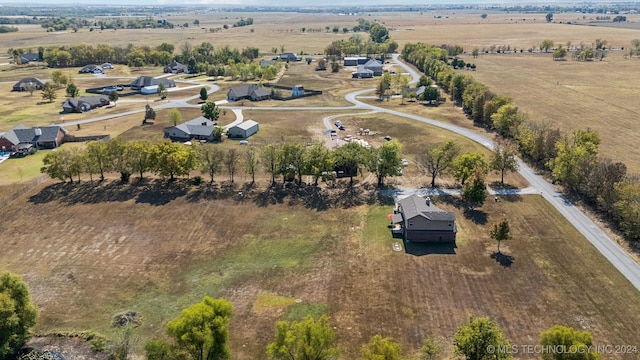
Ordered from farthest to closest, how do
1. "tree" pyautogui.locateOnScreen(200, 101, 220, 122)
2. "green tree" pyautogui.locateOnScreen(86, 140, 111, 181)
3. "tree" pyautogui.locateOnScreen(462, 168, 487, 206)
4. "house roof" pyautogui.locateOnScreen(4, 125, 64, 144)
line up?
"tree" pyautogui.locateOnScreen(200, 101, 220, 122) < "house roof" pyautogui.locateOnScreen(4, 125, 64, 144) < "green tree" pyautogui.locateOnScreen(86, 140, 111, 181) < "tree" pyautogui.locateOnScreen(462, 168, 487, 206)

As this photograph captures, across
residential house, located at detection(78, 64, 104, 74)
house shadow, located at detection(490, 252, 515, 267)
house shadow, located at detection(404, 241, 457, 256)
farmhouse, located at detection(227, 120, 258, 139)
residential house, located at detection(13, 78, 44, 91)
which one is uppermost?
residential house, located at detection(78, 64, 104, 74)

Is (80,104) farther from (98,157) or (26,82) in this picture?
(98,157)

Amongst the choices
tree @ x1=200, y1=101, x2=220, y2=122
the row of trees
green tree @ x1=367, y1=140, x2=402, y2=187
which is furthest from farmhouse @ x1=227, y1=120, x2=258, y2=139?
the row of trees

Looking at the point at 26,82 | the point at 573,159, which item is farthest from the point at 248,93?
the point at 573,159

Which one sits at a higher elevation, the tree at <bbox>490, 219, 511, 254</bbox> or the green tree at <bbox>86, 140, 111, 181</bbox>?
the green tree at <bbox>86, 140, 111, 181</bbox>

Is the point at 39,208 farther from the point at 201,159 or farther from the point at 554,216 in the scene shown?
the point at 554,216

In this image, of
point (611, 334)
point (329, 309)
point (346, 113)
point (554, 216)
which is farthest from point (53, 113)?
point (611, 334)

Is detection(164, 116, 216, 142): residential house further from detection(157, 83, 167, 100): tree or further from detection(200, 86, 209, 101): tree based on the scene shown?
detection(157, 83, 167, 100): tree
